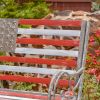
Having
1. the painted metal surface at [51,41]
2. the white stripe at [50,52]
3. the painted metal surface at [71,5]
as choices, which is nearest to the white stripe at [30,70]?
the white stripe at [50,52]

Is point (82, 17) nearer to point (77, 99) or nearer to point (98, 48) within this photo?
point (98, 48)

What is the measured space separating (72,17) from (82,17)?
18 cm

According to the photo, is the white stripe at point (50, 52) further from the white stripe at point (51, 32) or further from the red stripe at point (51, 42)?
the white stripe at point (51, 32)

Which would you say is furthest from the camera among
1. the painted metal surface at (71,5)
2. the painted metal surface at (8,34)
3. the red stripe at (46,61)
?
the painted metal surface at (71,5)

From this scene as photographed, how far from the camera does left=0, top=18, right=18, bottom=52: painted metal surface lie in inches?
213

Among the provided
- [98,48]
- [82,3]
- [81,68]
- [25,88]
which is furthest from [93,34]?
[82,3]

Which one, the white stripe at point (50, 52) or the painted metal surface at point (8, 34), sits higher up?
the painted metal surface at point (8, 34)

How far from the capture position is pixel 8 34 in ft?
17.8

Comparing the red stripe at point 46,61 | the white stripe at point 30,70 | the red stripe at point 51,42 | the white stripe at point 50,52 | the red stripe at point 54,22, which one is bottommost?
the white stripe at point 30,70

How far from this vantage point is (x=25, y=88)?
19.5 ft

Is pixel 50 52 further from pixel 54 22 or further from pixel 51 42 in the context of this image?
pixel 54 22

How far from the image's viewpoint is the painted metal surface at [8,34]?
5418mm

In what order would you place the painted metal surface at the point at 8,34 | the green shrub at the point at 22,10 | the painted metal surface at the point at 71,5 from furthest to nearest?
the painted metal surface at the point at 71,5
the green shrub at the point at 22,10
the painted metal surface at the point at 8,34

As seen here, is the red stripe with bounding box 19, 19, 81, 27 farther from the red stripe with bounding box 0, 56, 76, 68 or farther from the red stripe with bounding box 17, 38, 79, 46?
the red stripe with bounding box 0, 56, 76, 68
